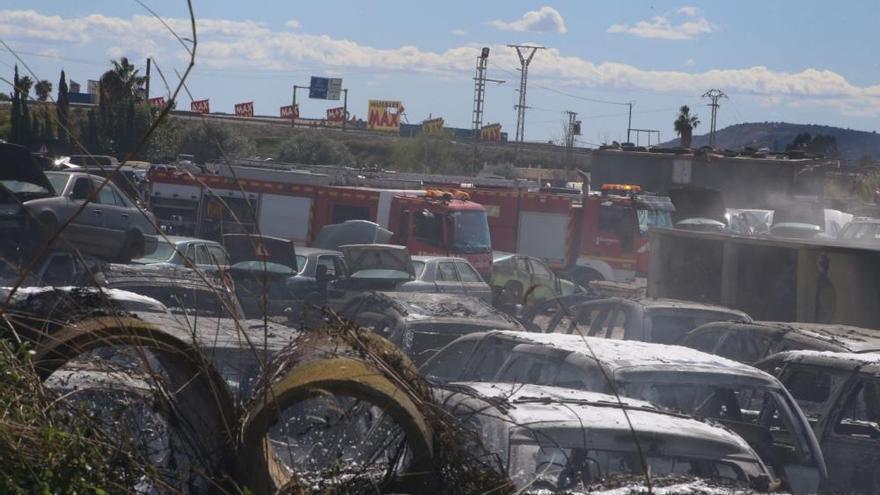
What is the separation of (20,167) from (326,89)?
282 ft

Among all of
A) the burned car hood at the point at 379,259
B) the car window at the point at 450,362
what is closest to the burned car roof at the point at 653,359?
the car window at the point at 450,362

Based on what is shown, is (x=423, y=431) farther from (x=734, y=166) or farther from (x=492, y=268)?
(x=734, y=166)

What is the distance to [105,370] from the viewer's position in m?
4.08

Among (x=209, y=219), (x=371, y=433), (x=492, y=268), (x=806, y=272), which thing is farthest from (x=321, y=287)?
(x=371, y=433)

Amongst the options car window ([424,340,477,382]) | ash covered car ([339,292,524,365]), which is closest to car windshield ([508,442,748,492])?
car window ([424,340,477,382])

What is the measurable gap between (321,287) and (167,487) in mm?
13040

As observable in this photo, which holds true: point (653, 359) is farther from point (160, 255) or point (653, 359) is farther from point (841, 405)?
point (160, 255)

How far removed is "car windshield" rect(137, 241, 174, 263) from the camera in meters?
15.6

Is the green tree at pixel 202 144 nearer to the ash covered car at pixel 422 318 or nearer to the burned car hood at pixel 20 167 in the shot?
the burned car hood at pixel 20 167

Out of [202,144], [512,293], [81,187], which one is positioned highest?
[202,144]

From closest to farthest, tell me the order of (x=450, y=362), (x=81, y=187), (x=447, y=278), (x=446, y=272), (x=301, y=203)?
(x=450, y=362) < (x=81, y=187) < (x=447, y=278) < (x=446, y=272) < (x=301, y=203)

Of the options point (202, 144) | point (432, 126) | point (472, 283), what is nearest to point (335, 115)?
point (432, 126)

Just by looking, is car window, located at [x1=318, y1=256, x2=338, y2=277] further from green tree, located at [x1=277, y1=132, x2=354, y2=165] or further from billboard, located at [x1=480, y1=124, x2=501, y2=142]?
billboard, located at [x1=480, y1=124, x2=501, y2=142]

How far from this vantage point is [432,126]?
254 ft
